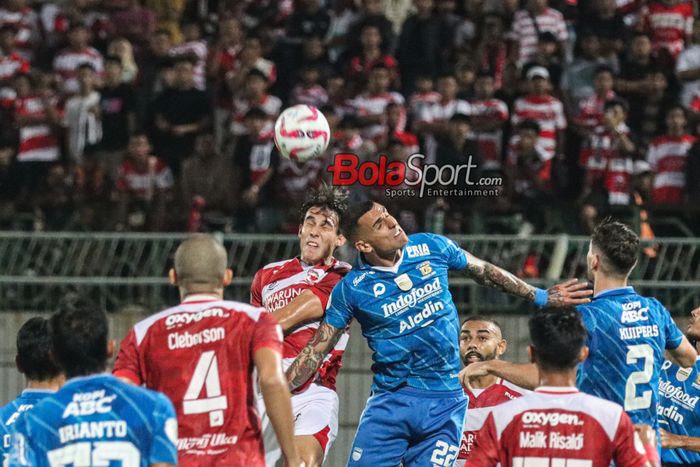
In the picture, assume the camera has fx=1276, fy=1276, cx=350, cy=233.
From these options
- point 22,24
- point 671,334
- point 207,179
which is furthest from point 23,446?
point 22,24

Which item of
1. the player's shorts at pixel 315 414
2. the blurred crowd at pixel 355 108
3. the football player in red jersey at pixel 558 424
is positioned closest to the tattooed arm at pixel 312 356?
the player's shorts at pixel 315 414

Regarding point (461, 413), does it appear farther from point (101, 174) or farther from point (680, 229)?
point (101, 174)

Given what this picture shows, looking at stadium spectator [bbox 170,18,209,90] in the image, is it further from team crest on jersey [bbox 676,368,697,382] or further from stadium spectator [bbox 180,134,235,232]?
team crest on jersey [bbox 676,368,697,382]

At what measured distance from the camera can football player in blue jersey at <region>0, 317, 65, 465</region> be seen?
7094 millimetres

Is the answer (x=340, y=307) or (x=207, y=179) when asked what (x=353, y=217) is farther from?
(x=207, y=179)

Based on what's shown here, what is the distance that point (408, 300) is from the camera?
883cm

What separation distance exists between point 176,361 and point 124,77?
37.8ft

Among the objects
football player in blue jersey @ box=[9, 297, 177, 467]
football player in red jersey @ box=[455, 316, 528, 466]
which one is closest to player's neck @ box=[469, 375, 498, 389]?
football player in red jersey @ box=[455, 316, 528, 466]

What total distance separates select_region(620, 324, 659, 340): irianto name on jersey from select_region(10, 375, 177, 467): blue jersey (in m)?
2.98

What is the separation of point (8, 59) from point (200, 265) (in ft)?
40.7

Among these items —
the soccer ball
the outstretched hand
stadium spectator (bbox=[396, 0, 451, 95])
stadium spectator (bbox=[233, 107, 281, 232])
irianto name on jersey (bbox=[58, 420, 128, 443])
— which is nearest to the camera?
irianto name on jersey (bbox=[58, 420, 128, 443])

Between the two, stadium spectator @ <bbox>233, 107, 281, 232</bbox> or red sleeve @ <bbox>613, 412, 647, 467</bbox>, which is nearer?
red sleeve @ <bbox>613, 412, 647, 467</bbox>

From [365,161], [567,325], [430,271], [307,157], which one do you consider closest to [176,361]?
[567,325]

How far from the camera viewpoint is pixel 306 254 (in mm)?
9656
